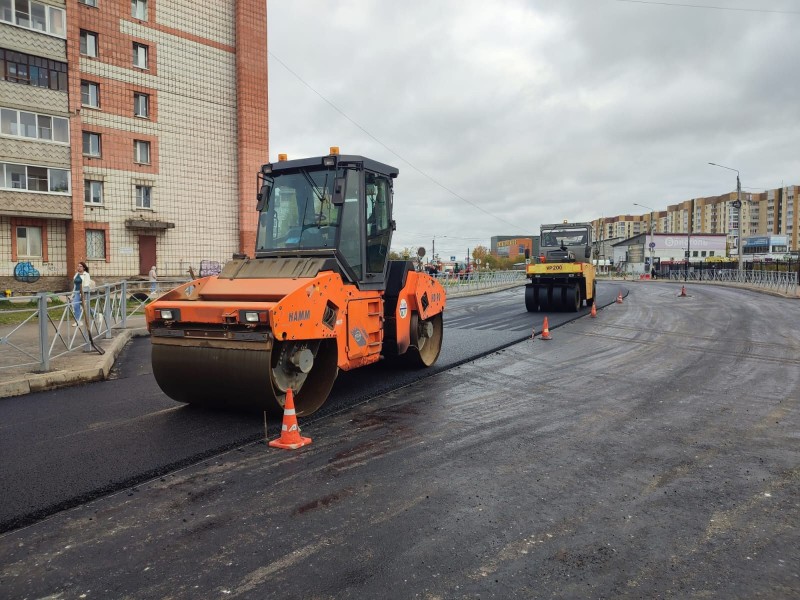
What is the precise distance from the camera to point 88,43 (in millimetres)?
26422

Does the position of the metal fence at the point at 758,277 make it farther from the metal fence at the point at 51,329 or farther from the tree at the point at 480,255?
the tree at the point at 480,255

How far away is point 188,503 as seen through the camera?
154 inches

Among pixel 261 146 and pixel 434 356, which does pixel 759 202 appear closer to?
pixel 261 146

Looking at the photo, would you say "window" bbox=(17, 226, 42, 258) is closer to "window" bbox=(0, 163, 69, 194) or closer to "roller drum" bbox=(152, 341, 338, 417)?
"window" bbox=(0, 163, 69, 194)

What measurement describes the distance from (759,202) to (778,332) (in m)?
138

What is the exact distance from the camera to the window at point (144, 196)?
27766 mm

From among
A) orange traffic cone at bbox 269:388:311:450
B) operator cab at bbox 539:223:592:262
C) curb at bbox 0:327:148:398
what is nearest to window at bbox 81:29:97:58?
operator cab at bbox 539:223:592:262

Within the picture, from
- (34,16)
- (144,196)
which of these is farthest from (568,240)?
(34,16)

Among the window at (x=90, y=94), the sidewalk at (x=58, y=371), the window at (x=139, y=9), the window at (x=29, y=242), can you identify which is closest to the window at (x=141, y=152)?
the window at (x=90, y=94)

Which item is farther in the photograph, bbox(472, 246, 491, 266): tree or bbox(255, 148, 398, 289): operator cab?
bbox(472, 246, 491, 266): tree

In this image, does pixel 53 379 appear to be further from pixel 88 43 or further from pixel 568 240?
pixel 88 43

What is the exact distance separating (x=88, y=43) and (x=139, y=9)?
3.12 metres

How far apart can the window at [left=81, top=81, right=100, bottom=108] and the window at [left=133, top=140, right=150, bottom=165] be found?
7.61 feet

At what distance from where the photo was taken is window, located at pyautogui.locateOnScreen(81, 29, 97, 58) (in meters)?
26.2
